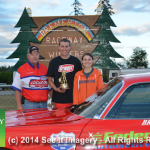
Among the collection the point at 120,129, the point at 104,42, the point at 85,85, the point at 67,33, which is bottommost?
the point at 120,129

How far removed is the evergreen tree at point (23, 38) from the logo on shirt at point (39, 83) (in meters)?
4.53

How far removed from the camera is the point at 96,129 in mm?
2096

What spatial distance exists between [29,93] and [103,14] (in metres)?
5.32

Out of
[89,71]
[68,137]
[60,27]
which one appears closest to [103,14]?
[60,27]

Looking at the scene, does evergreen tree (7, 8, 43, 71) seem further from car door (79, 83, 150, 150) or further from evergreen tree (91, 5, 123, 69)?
car door (79, 83, 150, 150)

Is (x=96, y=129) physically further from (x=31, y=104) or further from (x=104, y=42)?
(x=104, y=42)

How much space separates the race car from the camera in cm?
205

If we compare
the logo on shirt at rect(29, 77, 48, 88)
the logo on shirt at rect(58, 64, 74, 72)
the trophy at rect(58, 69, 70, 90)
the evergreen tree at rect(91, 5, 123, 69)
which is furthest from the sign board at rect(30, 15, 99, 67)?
the trophy at rect(58, 69, 70, 90)

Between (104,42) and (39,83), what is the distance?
4878mm

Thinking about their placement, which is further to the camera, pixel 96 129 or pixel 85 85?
pixel 85 85

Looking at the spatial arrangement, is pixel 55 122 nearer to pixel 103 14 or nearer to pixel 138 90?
pixel 138 90

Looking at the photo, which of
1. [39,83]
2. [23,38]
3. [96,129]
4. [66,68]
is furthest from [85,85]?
[23,38]

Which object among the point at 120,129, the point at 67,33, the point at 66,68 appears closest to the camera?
the point at 120,129

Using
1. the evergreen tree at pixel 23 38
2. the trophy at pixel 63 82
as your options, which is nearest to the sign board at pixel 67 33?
the evergreen tree at pixel 23 38
